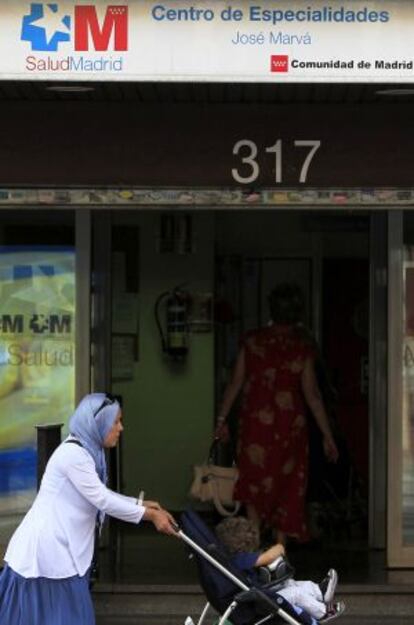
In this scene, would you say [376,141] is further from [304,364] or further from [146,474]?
[146,474]

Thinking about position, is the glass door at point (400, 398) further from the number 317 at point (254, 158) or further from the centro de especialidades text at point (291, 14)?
the centro de especialidades text at point (291, 14)

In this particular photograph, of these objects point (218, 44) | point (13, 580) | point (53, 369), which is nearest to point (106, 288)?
point (53, 369)

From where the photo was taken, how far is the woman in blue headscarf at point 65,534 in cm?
495

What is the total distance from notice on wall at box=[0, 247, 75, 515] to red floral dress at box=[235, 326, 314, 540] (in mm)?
1191

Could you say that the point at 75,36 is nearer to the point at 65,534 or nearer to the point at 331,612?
the point at 65,534

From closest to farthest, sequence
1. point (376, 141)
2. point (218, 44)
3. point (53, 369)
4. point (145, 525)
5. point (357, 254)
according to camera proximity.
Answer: point (218, 44), point (376, 141), point (53, 369), point (145, 525), point (357, 254)

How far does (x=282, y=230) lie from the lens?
31.0ft

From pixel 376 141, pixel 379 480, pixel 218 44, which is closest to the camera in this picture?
pixel 218 44

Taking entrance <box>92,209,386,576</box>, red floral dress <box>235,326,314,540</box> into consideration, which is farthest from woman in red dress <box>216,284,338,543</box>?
entrance <box>92,209,386,576</box>

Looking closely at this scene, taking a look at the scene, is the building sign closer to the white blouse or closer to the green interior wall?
the white blouse

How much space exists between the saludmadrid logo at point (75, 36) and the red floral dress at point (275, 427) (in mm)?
2537

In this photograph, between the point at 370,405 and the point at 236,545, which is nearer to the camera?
the point at 236,545

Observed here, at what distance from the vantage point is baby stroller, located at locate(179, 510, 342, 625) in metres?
4.88

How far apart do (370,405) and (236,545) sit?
3.06 m
